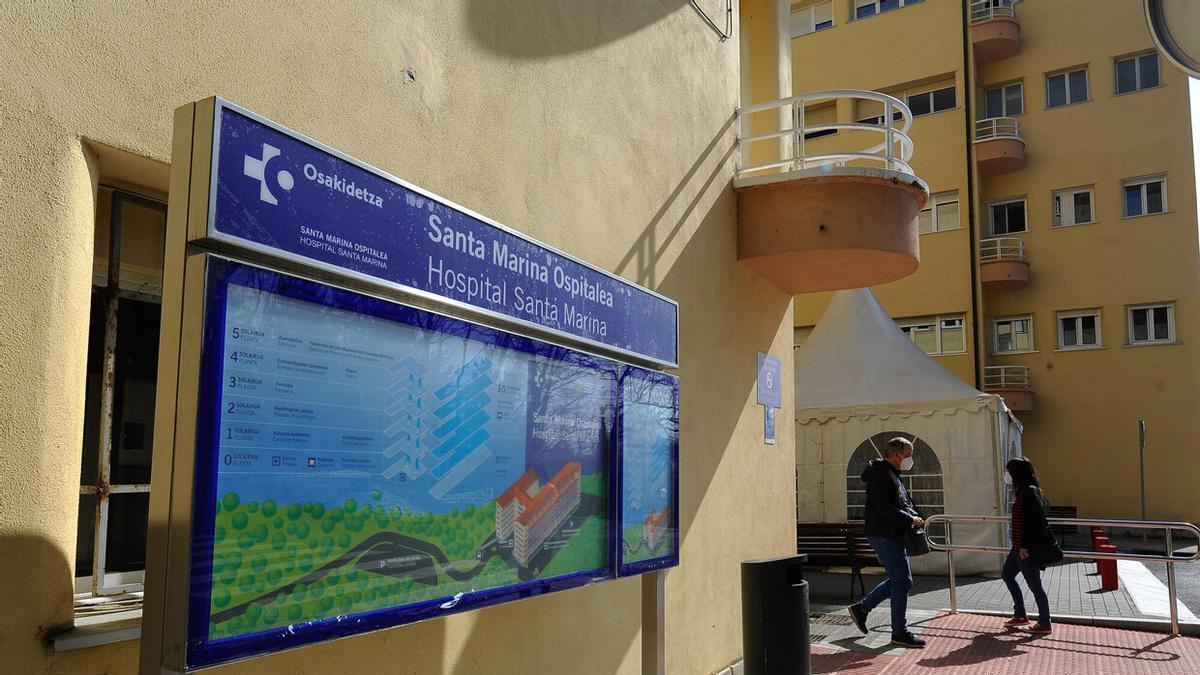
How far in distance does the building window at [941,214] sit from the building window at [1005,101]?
3089mm

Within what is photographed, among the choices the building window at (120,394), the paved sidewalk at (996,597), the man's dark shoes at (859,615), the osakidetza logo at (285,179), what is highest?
the osakidetza logo at (285,179)

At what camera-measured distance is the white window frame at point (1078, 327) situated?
27.3 meters

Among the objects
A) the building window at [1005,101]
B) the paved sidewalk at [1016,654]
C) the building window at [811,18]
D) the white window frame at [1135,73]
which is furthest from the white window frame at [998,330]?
the paved sidewalk at [1016,654]

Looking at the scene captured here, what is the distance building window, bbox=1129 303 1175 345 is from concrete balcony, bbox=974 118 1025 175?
5382mm

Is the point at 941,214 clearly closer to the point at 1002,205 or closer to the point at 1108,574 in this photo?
the point at 1002,205

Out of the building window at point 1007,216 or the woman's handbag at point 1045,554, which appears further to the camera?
the building window at point 1007,216

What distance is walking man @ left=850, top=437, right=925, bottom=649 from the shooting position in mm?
8617

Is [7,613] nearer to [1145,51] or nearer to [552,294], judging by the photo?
[552,294]

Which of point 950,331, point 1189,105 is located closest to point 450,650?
point 950,331

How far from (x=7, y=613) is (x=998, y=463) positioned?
13748mm

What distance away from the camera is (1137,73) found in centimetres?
2789

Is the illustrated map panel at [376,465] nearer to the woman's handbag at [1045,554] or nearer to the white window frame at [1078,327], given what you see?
the woman's handbag at [1045,554]

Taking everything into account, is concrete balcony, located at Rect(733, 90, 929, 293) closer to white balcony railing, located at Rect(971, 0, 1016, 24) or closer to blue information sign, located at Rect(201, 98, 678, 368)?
blue information sign, located at Rect(201, 98, 678, 368)

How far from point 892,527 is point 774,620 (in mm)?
3249
